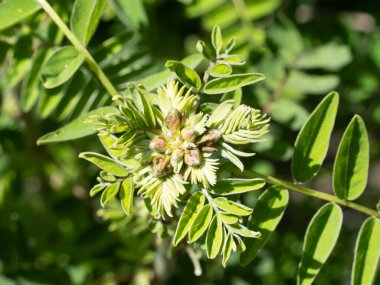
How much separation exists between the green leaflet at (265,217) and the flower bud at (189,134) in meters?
0.27

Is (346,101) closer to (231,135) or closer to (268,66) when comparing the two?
(268,66)

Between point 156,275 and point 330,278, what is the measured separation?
70 cm

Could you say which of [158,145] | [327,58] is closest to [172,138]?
[158,145]

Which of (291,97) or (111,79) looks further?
(291,97)

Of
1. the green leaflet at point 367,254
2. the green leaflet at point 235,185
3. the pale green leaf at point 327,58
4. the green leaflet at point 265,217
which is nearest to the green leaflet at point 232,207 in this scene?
the green leaflet at point 235,185

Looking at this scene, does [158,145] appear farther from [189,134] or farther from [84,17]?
[84,17]

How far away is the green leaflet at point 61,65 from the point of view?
1.66 metres

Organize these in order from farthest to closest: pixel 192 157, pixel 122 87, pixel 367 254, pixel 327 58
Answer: pixel 327 58 → pixel 122 87 → pixel 367 254 → pixel 192 157

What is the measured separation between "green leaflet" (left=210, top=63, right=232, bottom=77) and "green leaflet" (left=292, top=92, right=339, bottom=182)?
0.24 meters

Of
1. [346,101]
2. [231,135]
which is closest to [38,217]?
[346,101]

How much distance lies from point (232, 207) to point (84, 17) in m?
0.62

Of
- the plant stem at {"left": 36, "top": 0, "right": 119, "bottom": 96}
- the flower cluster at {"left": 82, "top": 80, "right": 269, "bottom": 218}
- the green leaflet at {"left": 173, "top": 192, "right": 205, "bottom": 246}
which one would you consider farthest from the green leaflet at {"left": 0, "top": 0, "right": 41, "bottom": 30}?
the green leaflet at {"left": 173, "top": 192, "right": 205, "bottom": 246}

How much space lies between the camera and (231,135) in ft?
4.71

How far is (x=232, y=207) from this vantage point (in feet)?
4.83
